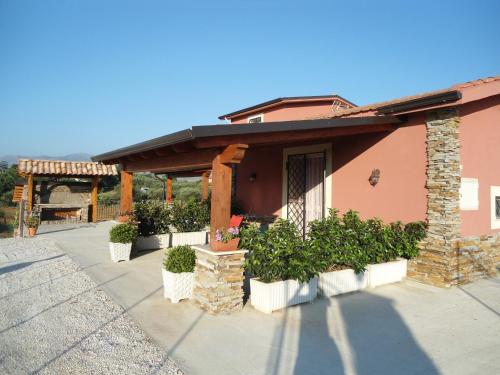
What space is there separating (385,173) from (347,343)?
418 centimetres

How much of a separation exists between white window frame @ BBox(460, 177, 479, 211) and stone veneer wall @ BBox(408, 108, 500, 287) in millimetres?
269

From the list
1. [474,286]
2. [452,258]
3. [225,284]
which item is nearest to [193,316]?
[225,284]

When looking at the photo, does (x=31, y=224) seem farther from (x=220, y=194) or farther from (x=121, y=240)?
(x=220, y=194)

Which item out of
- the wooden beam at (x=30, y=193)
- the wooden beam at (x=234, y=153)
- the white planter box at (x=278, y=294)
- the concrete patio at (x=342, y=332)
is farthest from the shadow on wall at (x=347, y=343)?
the wooden beam at (x=30, y=193)

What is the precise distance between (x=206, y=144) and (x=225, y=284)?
1920 mm

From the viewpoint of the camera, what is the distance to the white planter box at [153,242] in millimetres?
9680

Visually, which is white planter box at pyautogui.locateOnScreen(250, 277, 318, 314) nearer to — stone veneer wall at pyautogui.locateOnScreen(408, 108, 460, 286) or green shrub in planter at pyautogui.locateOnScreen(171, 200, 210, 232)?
stone veneer wall at pyautogui.locateOnScreen(408, 108, 460, 286)

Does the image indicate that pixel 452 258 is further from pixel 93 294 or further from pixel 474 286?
pixel 93 294

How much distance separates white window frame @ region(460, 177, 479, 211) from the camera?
668cm

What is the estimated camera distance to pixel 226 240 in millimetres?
5125

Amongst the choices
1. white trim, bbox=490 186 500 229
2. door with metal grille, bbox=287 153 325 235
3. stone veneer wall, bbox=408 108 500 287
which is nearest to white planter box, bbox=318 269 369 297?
stone veneer wall, bbox=408 108 500 287

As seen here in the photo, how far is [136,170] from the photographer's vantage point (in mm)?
9156

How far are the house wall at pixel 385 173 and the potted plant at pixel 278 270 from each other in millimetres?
2641

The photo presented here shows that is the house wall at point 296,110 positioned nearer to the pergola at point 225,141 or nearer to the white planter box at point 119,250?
the pergola at point 225,141
